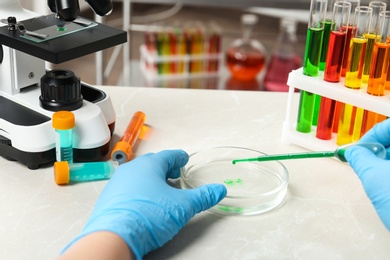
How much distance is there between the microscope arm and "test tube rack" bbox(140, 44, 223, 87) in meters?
2.02

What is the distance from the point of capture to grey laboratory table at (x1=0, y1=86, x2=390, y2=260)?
1.02 metres

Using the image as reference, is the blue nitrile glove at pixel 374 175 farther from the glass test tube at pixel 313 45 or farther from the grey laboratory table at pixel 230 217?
the glass test tube at pixel 313 45

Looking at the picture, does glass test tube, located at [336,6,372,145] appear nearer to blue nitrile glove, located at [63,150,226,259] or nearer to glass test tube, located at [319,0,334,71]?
glass test tube, located at [319,0,334,71]

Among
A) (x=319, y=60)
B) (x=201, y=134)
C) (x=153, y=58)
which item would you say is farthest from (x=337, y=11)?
(x=153, y=58)

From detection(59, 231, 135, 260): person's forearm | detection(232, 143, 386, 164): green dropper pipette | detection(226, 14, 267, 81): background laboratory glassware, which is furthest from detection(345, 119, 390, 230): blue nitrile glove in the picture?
detection(226, 14, 267, 81): background laboratory glassware

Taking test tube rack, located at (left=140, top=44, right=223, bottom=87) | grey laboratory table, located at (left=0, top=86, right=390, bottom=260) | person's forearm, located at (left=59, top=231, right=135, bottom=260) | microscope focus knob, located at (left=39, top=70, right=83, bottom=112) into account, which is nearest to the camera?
person's forearm, located at (left=59, top=231, right=135, bottom=260)

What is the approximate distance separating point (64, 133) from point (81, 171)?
83 mm

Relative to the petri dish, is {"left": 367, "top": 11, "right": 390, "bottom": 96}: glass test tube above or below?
above

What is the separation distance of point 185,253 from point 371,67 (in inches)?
21.7

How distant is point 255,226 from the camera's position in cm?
109

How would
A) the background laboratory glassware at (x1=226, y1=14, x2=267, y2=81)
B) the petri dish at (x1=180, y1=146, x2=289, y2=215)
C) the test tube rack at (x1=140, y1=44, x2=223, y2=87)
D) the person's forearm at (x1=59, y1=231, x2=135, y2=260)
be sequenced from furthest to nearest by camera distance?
the background laboratory glassware at (x1=226, y1=14, x2=267, y2=81) → the test tube rack at (x1=140, y1=44, x2=223, y2=87) → the petri dish at (x1=180, y1=146, x2=289, y2=215) → the person's forearm at (x1=59, y1=231, x2=135, y2=260)

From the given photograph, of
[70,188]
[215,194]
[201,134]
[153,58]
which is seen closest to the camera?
[215,194]

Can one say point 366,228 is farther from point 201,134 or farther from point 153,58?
point 153,58

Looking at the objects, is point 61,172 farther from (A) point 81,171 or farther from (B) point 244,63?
(B) point 244,63
